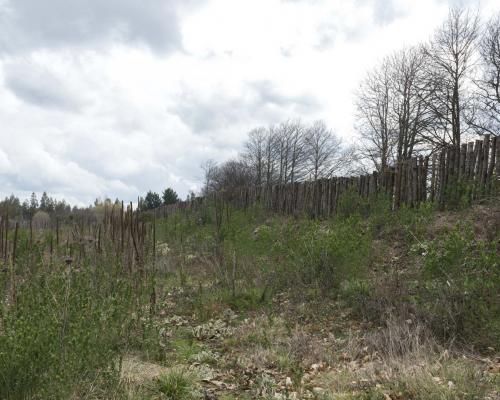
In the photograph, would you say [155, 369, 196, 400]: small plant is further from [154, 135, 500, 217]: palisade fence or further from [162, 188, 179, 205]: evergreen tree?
[162, 188, 179, 205]: evergreen tree

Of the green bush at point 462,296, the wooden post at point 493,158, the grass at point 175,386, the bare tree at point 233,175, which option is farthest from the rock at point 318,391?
the bare tree at point 233,175

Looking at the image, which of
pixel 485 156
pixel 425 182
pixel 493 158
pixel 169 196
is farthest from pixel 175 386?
pixel 169 196

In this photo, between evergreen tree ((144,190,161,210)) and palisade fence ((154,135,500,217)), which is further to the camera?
evergreen tree ((144,190,161,210))

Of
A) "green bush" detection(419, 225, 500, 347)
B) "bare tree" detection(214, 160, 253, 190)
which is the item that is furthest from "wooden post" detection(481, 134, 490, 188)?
"bare tree" detection(214, 160, 253, 190)

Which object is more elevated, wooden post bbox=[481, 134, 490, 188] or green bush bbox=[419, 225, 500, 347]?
wooden post bbox=[481, 134, 490, 188]

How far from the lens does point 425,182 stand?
10000 mm

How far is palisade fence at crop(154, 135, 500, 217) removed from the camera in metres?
8.88

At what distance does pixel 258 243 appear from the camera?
877 cm

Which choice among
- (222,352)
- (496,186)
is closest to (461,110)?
(496,186)

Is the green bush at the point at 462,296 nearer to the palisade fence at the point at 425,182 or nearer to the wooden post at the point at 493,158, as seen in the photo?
the palisade fence at the point at 425,182

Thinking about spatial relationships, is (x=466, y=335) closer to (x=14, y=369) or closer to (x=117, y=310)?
(x=117, y=310)

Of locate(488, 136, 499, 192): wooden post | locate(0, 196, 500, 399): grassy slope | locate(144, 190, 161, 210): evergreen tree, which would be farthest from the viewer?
locate(144, 190, 161, 210): evergreen tree

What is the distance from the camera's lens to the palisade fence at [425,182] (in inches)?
350

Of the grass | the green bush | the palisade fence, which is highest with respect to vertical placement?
the palisade fence
